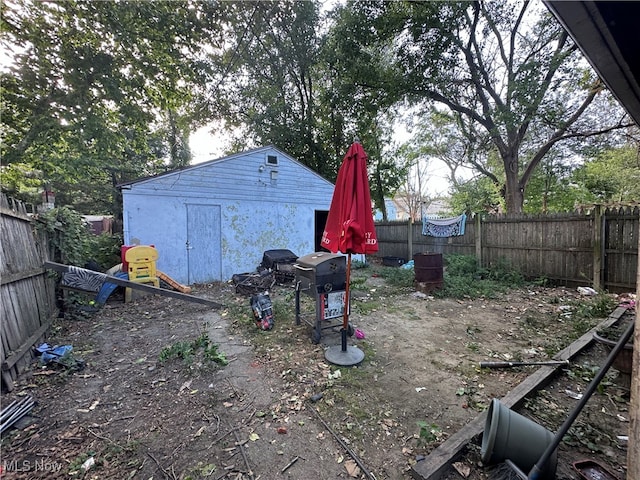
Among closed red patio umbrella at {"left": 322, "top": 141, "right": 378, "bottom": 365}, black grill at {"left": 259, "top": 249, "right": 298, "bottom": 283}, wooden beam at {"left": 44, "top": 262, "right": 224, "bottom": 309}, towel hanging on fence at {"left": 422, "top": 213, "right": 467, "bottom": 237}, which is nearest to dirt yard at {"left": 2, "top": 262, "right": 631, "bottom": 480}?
wooden beam at {"left": 44, "top": 262, "right": 224, "bottom": 309}

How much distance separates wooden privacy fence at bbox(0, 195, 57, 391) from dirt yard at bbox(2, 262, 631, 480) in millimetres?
277

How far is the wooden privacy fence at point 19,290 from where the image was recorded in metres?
2.86

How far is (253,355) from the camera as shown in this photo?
3.61 metres

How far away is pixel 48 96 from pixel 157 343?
808cm

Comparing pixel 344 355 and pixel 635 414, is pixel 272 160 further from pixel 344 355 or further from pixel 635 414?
pixel 635 414

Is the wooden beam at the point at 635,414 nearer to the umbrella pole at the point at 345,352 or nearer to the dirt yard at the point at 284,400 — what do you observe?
the dirt yard at the point at 284,400

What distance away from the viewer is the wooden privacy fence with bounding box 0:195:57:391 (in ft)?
9.39

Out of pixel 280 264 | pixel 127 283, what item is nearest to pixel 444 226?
pixel 280 264

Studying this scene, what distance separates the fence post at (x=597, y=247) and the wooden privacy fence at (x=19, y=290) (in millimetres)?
9949

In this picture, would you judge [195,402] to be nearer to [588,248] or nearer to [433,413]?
[433,413]

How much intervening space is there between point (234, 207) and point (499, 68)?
434 inches

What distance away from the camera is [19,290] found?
3314 mm

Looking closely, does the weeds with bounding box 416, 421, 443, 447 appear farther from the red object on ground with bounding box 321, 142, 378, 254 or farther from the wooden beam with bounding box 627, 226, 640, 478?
the red object on ground with bounding box 321, 142, 378, 254

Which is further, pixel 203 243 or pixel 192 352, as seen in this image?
pixel 203 243
